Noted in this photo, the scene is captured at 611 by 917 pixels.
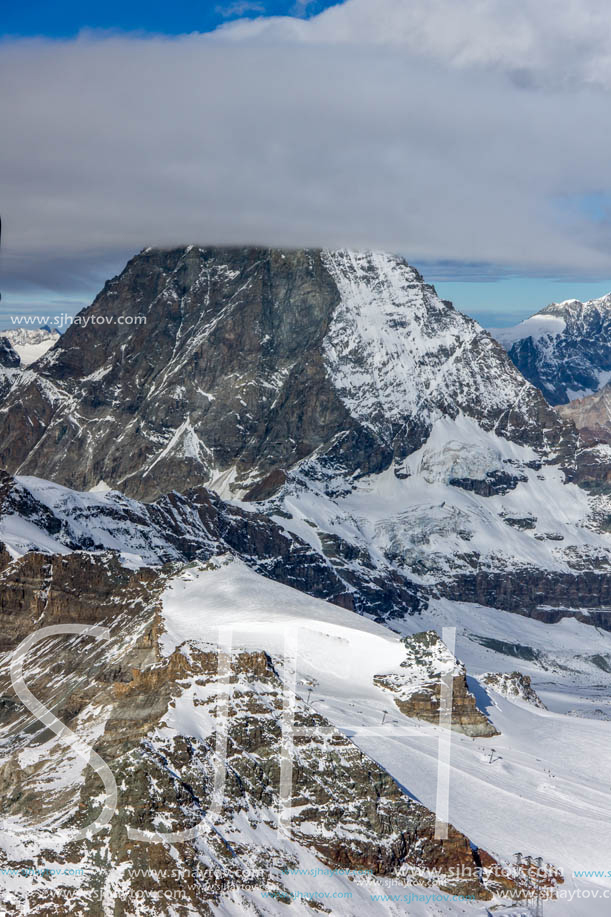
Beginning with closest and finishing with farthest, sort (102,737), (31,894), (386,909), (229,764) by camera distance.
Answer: (31,894), (386,909), (229,764), (102,737)

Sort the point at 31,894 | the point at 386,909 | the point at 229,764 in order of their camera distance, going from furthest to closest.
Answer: the point at 229,764, the point at 386,909, the point at 31,894

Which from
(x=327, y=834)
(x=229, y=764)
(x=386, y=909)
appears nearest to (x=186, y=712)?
(x=229, y=764)

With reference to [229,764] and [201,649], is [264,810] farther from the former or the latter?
[201,649]

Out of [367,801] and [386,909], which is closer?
[386,909]

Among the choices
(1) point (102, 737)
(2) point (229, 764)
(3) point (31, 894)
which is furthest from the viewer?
(1) point (102, 737)

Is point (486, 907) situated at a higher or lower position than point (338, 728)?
lower

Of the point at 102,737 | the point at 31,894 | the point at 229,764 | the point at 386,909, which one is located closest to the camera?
the point at 31,894

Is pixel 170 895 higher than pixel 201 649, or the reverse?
pixel 201 649

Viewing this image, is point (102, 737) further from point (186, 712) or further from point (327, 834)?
point (327, 834)

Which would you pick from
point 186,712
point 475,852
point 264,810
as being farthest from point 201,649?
point 475,852

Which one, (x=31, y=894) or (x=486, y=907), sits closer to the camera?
(x=31, y=894)
